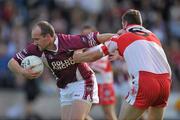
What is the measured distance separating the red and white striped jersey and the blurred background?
6.77 m

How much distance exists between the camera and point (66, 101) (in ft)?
36.0

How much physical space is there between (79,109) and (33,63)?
3.24 feet

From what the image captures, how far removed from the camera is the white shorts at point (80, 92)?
10805 mm

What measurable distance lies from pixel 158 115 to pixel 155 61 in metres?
0.84

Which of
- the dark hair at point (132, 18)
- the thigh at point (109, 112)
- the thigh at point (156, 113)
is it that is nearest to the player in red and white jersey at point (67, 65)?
the dark hair at point (132, 18)

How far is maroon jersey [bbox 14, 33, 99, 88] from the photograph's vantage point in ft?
35.0

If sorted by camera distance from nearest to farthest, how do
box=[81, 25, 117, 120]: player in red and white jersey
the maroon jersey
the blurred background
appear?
the maroon jersey < box=[81, 25, 117, 120]: player in red and white jersey < the blurred background

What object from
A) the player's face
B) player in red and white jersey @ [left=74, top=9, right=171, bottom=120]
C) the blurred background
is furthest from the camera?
the blurred background

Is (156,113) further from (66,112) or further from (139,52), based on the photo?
(66,112)

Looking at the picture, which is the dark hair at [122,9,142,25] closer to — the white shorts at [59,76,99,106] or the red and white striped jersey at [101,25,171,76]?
the red and white striped jersey at [101,25,171,76]

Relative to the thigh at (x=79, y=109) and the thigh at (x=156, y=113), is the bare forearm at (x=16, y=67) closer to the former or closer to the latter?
the thigh at (x=79, y=109)

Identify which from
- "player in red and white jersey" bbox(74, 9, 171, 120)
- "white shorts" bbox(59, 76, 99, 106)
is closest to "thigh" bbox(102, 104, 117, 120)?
"white shorts" bbox(59, 76, 99, 106)

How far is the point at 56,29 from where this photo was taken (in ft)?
62.1

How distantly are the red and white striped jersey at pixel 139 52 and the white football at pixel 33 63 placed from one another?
1168 millimetres
